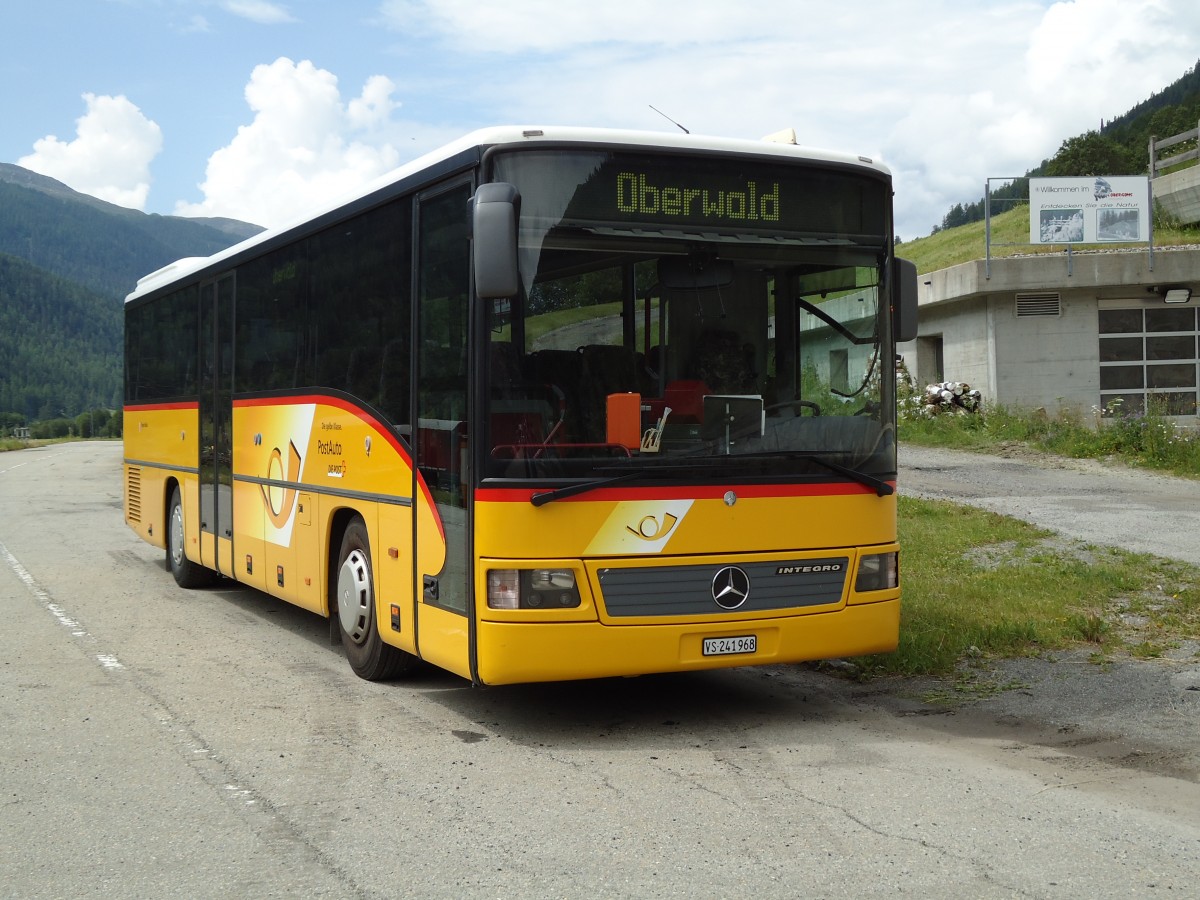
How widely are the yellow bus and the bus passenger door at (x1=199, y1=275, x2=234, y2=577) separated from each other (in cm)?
360

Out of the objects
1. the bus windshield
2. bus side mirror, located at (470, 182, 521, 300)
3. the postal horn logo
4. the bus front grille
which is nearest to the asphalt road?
the bus front grille

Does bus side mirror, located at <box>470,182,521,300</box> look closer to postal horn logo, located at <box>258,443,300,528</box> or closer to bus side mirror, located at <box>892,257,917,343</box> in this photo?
bus side mirror, located at <box>892,257,917,343</box>

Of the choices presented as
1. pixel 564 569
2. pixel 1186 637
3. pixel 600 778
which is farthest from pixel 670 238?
pixel 1186 637

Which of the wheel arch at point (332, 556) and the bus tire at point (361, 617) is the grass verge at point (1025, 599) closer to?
the bus tire at point (361, 617)

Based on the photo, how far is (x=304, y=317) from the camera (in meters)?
9.69

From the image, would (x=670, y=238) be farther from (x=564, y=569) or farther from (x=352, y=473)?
(x=352, y=473)

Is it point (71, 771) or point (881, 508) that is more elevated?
point (881, 508)

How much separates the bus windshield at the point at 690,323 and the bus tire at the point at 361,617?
2058 millimetres

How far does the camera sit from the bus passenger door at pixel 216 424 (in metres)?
11.6

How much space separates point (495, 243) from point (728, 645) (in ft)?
7.91

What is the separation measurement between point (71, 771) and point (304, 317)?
4.21 m

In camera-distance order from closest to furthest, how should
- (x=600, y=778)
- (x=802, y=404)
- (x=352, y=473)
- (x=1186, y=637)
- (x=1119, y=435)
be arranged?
(x=600, y=778) → (x=802, y=404) → (x=352, y=473) → (x=1186, y=637) → (x=1119, y=435)

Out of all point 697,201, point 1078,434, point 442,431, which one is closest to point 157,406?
point 442,431

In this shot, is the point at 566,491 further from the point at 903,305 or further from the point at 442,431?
the point at 903,305
